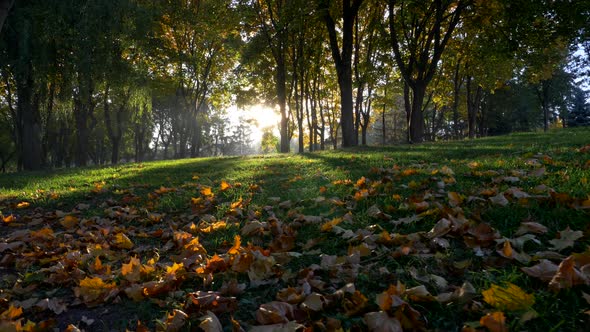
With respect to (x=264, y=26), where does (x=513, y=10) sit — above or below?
below

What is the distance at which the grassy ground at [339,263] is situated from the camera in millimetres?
1765

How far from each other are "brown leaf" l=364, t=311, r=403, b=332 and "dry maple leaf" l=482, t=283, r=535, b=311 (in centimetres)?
47

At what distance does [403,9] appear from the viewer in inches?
665

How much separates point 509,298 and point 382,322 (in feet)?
2.05

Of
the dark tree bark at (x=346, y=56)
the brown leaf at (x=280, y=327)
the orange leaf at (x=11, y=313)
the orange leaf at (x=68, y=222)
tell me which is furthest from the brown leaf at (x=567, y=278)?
the dark tree bark at (x=346, y=56)

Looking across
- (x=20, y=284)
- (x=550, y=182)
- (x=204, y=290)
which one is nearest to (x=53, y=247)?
(x=20, y=284)

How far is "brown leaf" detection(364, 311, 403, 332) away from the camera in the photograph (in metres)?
1.61

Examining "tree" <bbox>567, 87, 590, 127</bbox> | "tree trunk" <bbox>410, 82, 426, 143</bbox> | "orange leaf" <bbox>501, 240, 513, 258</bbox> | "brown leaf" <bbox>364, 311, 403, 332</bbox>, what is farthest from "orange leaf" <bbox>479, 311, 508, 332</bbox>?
"tree" <bbox>567, 87, 590, 127</bbox>

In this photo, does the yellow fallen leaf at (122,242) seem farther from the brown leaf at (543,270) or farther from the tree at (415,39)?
the tree at (415,39)

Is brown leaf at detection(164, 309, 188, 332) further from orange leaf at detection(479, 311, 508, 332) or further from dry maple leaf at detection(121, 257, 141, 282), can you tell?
orange leaf at detection(479, 311, 508, 332)

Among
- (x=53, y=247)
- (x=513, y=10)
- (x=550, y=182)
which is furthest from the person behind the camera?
(x=513, y=10)

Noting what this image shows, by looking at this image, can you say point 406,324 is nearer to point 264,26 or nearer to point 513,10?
point 513,10

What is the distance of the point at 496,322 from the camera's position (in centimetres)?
149

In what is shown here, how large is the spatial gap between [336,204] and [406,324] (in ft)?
7.99
